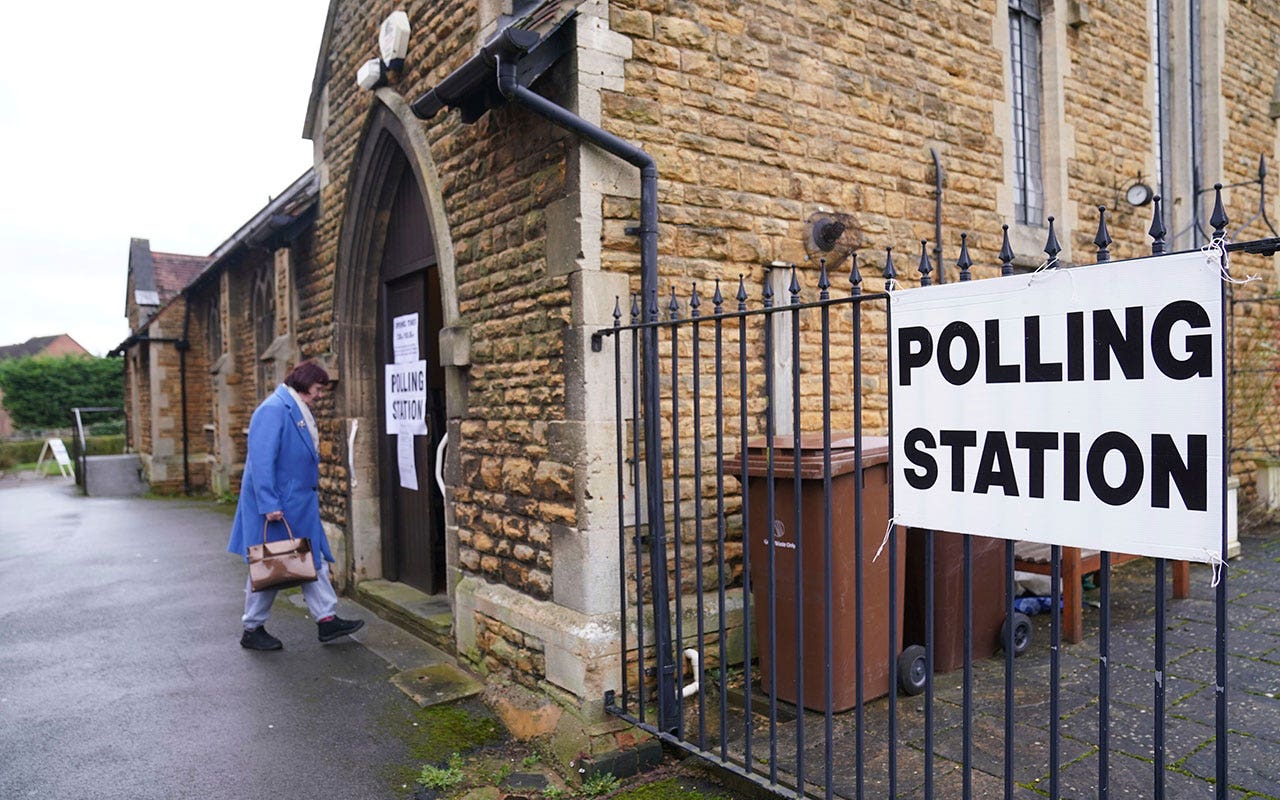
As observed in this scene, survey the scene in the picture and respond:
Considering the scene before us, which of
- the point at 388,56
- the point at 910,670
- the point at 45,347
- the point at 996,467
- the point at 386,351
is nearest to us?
the point at 996,467

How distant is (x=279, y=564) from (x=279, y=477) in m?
0.63

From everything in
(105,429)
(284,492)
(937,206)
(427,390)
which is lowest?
(105,429)

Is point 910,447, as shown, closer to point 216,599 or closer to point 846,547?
point 846,547

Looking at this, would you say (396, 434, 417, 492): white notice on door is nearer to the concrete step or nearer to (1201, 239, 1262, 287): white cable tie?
(1201, 239, 1262, 287): white cable tie

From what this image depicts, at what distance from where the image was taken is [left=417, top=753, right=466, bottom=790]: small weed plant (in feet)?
13.2

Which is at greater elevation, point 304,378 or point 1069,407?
point 304,378

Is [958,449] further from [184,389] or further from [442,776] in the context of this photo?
[184,389]

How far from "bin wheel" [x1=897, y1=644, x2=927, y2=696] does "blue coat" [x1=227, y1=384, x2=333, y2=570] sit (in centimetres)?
403

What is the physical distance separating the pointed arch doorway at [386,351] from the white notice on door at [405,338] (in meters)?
0.04

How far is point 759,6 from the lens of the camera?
5199mm

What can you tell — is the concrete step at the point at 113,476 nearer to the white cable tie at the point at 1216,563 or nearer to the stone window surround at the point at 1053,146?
the stone window surround at the point at 1053,146

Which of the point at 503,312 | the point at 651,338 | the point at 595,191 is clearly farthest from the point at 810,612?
the point at 503,312

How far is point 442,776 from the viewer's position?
4.06 metres

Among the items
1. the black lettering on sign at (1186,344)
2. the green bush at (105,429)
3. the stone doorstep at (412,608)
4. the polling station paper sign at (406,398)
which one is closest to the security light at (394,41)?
the polling station paper sign at (406,398)
